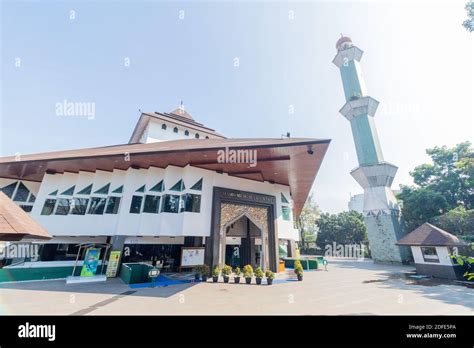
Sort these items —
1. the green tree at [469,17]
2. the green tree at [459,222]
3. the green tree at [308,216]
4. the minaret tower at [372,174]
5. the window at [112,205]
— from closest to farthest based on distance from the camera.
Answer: the green tree at [469,17] → the window at [112,205] → the green tree at [459,222] → the minaret tower at [372,174] → the green tree at [308,216]

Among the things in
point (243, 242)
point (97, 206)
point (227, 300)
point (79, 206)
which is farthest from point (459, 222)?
point (79, 206)

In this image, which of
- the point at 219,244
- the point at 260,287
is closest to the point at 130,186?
the point at 219,244

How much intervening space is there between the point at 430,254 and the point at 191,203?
16.3m

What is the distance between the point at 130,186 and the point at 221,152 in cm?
750

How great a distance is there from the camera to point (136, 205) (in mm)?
14328

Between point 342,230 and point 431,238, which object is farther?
point 342,230

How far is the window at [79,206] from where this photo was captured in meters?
15.2

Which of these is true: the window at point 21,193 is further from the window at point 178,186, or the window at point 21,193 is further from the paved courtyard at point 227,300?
the window at point 178,186

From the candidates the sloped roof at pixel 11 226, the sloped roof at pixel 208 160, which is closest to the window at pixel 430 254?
the sloped roof at pixel 208 160

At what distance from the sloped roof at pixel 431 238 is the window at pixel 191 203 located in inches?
580

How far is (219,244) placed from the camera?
13.4 m

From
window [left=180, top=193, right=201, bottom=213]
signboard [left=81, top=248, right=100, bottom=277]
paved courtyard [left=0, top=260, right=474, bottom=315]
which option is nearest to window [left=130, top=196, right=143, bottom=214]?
signboard [left=81, top=248, right=100, bottom=277]

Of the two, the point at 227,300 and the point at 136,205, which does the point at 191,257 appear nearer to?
the point at 136,205
